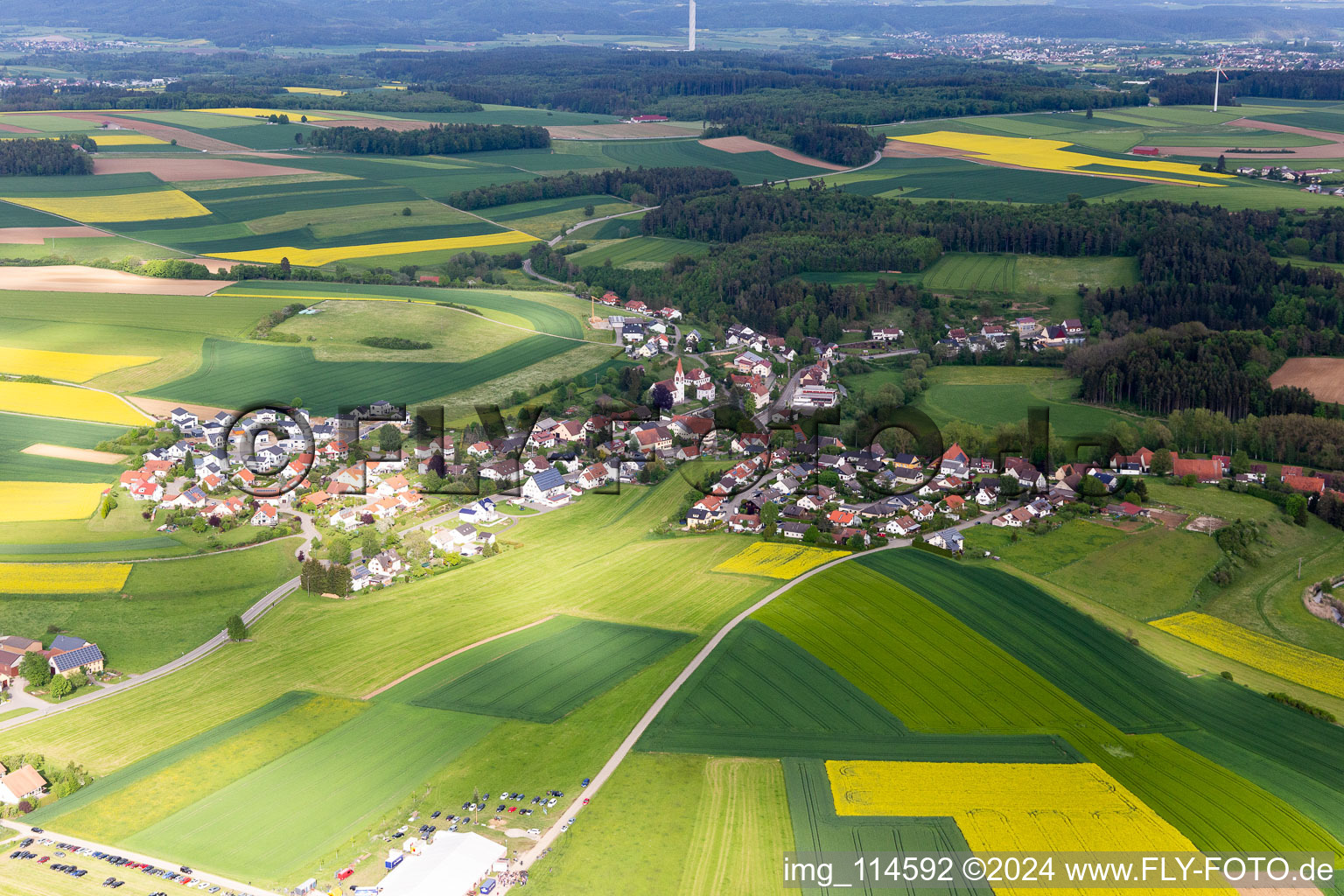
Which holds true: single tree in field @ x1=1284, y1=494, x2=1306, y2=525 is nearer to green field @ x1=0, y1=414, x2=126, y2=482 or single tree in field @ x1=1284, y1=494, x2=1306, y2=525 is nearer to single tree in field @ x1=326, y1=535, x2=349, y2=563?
single tree in field @ x1=326, y1=535, x2=349, y2=563

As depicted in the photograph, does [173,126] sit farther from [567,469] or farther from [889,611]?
[889,611]

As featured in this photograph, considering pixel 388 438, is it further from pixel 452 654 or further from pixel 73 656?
pixel 73 656

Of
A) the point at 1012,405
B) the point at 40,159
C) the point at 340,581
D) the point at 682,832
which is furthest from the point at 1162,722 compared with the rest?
the point at 40,159

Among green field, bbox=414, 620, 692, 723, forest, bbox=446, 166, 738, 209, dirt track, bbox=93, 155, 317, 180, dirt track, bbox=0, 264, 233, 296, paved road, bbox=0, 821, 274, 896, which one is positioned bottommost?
paved road, bbox=0, 821, 274, 896

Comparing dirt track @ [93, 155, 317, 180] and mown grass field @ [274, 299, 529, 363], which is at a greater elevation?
dirt track @ [93, 155, 317, 180]

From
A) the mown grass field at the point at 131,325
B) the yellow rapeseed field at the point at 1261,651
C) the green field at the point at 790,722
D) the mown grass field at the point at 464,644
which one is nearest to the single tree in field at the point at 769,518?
the mown grass field at the point at 464,644

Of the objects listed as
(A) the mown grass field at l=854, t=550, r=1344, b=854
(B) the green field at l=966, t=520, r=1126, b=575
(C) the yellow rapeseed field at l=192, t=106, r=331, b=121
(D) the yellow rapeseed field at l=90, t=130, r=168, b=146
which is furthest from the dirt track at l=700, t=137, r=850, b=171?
(A) the mown grass field at l=854, t=550, r=1344, b=854

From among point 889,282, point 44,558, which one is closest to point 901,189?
point 889,282
